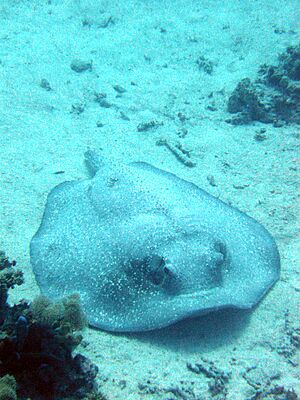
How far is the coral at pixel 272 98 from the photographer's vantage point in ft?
31.1

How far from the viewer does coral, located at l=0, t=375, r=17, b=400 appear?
2.67 m

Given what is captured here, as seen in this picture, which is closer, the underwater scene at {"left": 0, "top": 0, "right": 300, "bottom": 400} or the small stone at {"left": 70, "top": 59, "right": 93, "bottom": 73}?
the underwater scene at {"left": 0, "top": 0, "right": 300, "bottom": 400}

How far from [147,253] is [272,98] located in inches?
294

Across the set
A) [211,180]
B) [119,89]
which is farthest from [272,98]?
[119,89]

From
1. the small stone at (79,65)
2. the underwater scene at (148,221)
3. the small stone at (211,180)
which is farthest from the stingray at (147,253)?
the small stone at (79,65)

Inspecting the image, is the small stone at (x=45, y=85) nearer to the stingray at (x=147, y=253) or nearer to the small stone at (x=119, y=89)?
the small stone at (x=119, y=89)

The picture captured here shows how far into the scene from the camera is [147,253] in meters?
4.44

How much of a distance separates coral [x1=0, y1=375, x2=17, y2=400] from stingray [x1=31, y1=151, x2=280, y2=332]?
1.41 meters

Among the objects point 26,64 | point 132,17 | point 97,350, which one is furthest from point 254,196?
point 132,17

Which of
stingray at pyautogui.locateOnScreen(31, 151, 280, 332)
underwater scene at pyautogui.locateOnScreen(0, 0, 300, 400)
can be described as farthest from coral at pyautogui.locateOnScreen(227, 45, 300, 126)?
stingray at pyautogui.locateOnScreen(31, 151, 280, 332)

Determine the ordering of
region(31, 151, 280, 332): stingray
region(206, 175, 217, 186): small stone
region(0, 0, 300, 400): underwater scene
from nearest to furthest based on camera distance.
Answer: region(0, 0, 300, 400): underwater scene < region(31, 151, 280, 332): stingray < region(206, 175, 217, 186): small stone

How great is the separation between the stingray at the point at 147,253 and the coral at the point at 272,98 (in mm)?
4554

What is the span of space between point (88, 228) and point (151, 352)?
2159 mm

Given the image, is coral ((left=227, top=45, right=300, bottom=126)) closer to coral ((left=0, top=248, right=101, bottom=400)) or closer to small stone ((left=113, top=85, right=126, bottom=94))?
small stone ((left=113, top=85, right=126, bottom=94))
